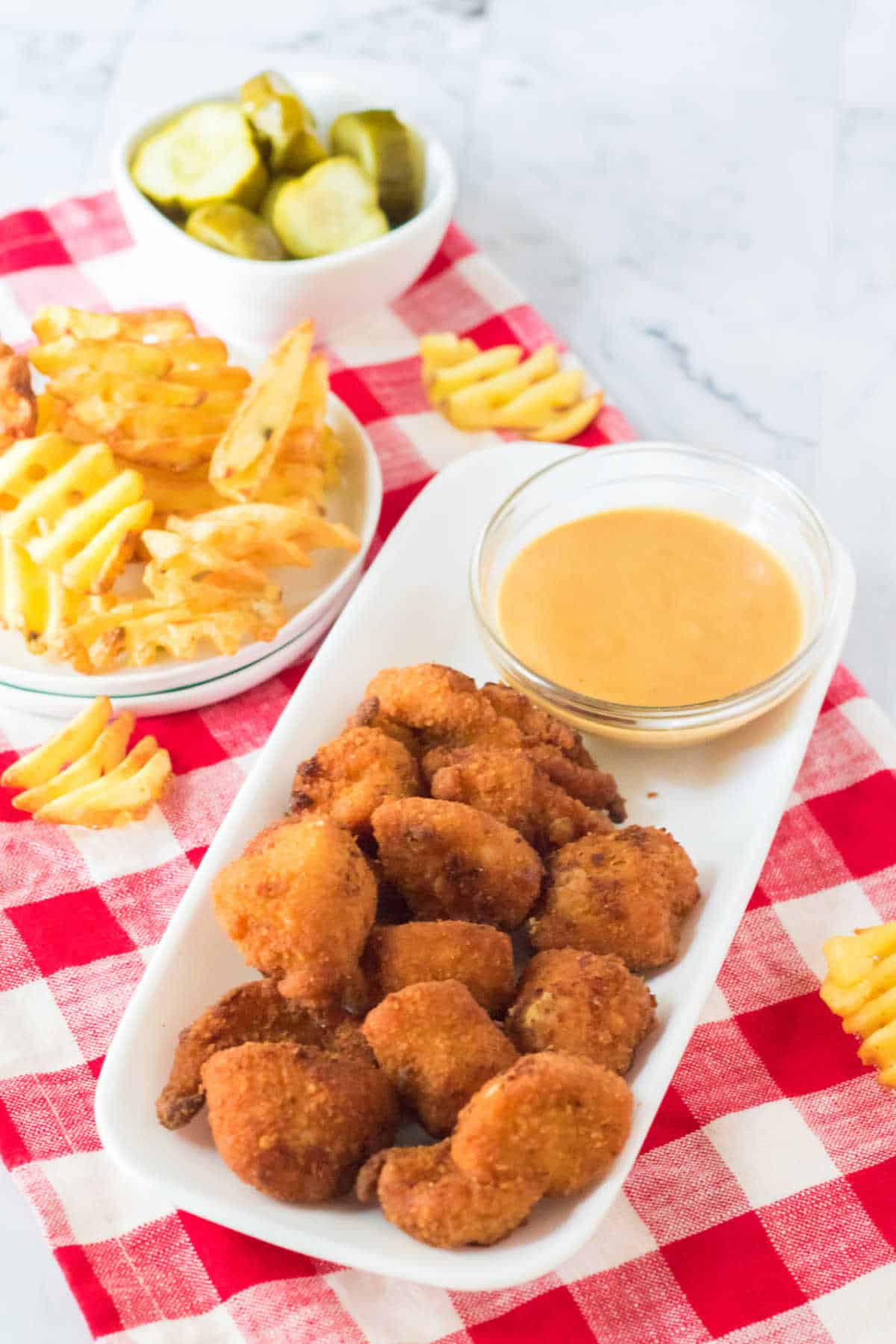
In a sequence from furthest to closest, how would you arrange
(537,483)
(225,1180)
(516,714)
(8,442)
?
(537,483)
(8,442)
(516,714)
(225,1180)

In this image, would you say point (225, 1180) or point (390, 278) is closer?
point (225, 1180)

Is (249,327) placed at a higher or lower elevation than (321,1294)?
higher

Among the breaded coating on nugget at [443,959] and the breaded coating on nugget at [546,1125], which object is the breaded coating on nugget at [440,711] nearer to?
the breaded coating on nugget at [443,959]

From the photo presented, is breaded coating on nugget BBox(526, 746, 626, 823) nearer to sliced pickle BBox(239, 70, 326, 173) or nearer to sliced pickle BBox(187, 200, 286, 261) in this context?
sliced pickle BBox(187, 200, 286, 261)

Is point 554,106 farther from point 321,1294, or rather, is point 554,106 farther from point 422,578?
point 321,1294

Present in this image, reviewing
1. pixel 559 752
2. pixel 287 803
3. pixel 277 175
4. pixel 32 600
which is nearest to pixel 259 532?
pixel 32 600

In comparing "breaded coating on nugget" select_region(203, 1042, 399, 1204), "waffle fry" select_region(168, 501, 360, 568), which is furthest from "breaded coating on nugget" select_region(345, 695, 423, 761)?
"breaded coating on nugget" select_region(203, 1042, 399, 1204)

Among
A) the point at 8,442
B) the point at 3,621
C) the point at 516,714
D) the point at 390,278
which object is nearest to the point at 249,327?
the point at 390,278
